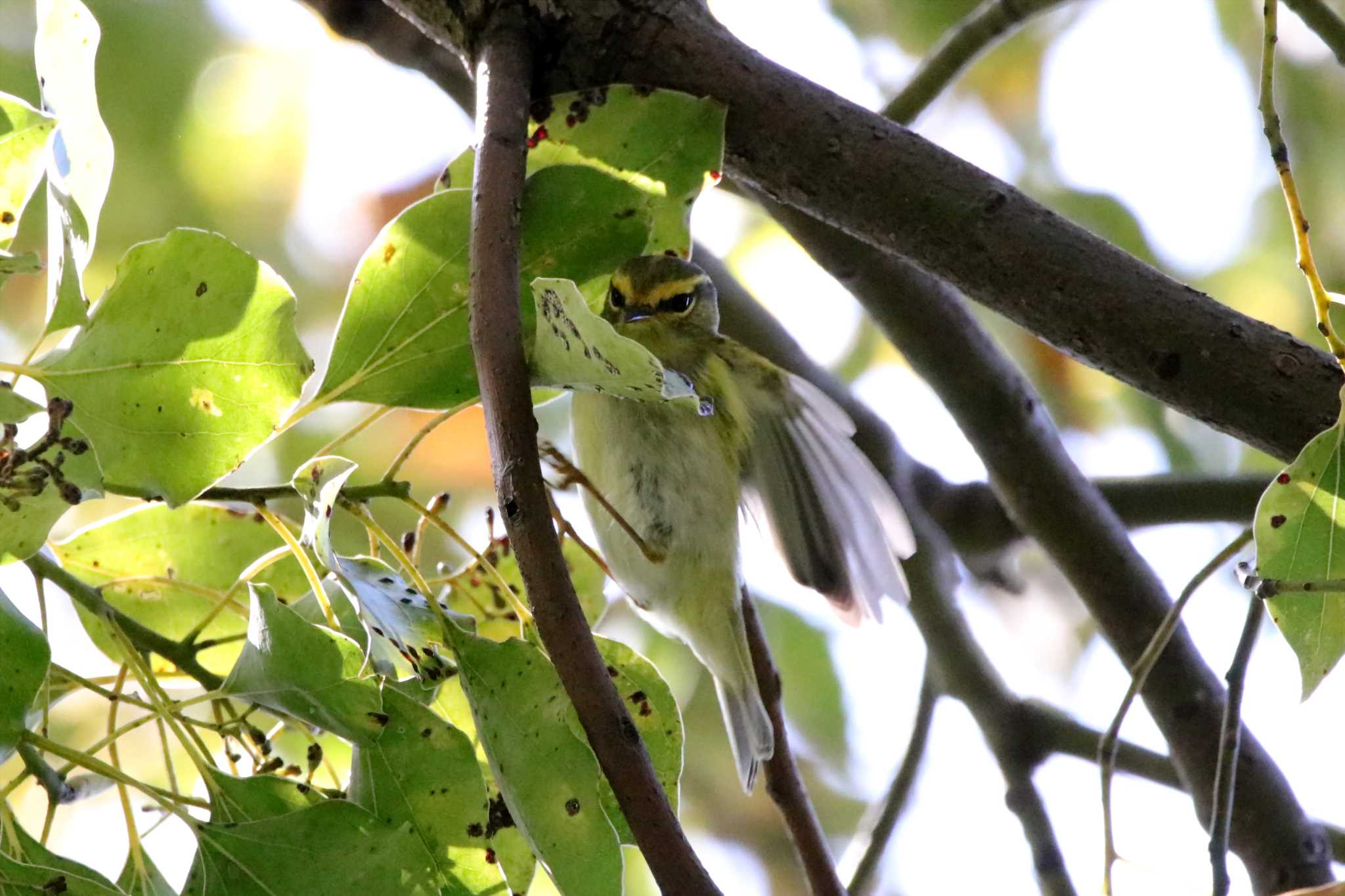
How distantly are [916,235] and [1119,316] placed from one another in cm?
21

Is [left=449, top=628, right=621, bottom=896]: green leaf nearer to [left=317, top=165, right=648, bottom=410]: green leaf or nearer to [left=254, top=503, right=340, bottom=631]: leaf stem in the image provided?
[left=254, top=503, right=340, bottom=631]: leaf stem

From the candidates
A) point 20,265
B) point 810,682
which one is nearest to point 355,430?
point 20,265

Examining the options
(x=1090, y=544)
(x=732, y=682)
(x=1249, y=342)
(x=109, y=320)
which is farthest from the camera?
(x=732, y=682)

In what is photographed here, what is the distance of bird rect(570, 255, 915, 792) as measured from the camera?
208cm

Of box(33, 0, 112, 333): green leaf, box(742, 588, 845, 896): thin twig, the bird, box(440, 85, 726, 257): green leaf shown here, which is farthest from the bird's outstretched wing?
box(33, 0, 112, 333): green leaf

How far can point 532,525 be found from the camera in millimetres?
962

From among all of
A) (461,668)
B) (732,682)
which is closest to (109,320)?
(461,668)

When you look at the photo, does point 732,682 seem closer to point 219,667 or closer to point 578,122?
point 219,667

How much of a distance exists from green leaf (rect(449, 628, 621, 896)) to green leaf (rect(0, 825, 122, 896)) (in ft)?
0.98

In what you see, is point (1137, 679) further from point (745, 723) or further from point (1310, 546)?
point (745, 723)

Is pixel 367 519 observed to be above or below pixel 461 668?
above

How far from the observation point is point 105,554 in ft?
4.78

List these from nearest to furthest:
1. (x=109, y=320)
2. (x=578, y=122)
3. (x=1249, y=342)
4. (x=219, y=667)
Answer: (x=109, y=320), (x=1249, y=342), (x=578, y=122), (x=219, y=667)

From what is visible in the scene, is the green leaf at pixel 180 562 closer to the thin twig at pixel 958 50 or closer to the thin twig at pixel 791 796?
the thin twig at pixel 791 796
